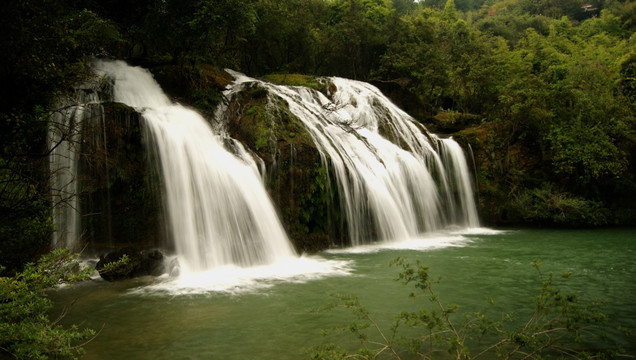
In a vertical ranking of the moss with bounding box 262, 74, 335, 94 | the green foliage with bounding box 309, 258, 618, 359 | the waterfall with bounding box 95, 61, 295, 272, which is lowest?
the green foliage with bounding box 309, 258, 618, 359

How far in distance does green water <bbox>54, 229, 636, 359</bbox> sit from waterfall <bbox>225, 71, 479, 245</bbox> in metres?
2.17

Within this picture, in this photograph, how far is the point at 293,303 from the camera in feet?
22.0

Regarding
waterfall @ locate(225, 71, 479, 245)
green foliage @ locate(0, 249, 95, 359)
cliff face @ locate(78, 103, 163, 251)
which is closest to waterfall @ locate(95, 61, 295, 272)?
cliff face @ locate(78, 103, 163, 251)

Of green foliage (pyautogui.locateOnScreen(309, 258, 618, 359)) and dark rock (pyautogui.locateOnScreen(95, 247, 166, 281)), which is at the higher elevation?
dark rock (pyautogui.locateOnScreen(95, 247, 166, 281))

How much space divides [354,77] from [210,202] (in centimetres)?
1906

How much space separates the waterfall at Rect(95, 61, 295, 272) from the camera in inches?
362

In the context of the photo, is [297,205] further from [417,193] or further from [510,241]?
[510,241]

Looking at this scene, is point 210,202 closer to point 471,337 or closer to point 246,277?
point 246,277

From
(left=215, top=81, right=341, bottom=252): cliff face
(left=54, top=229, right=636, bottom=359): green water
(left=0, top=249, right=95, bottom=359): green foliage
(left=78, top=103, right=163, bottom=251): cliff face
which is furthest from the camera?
(left=215, top=81, right=341, bottom=252): cliff face

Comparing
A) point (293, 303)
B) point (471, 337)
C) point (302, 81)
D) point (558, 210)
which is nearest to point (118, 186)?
point (293, 303)

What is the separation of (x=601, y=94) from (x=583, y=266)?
12154 millimetres

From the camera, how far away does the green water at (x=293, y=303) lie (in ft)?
16.6

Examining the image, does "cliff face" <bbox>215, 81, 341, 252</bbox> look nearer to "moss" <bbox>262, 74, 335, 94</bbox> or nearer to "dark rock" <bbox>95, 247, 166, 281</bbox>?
"dark rock" <bbox>95, 247, 166, 281</bbox>

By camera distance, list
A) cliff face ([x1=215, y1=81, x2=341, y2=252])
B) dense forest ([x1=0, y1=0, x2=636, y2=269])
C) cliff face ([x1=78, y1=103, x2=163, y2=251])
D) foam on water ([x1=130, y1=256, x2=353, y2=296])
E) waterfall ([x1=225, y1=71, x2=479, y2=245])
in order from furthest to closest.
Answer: waterfall ([x1=225, y1=71, x2=479, y2=245]) < cliff face ([x1=215, y1=81, x2=341, y2=252]) < cliff face ([x1=78, y1=103, x2=163, y2=251]) < foam on water ([x1=130, y1=256, x2=353, y2=296]) < dense forest ([x1=0, y1=0, x2=636, y2=269])
